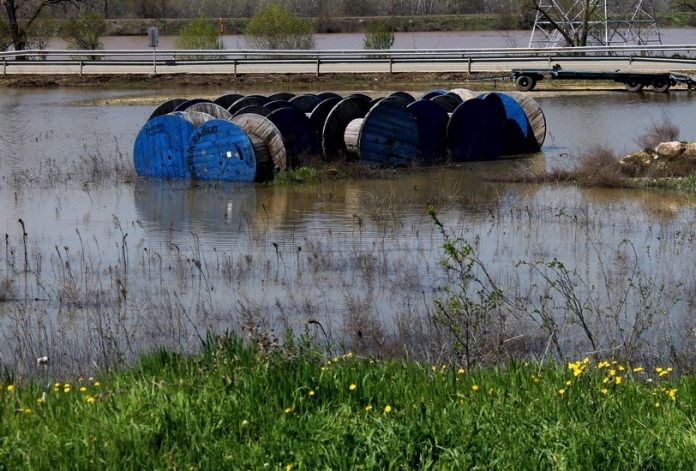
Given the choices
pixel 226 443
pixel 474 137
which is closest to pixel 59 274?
pixel 226 443

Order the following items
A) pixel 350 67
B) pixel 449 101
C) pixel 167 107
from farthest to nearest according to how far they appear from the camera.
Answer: pixel 350 67, pixel 449 101, pixel 167 107

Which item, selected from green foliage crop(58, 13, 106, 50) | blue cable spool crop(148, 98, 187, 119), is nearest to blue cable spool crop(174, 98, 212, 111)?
blue cable spool crop(148, 98, 187, 119)

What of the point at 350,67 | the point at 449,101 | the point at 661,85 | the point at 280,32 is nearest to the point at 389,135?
the point at 449,101

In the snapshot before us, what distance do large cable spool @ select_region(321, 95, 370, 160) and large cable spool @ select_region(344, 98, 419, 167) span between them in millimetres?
271

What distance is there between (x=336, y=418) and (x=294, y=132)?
14.3 m

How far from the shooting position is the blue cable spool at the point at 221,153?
744 inches

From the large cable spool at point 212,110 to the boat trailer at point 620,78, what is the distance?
834 inches

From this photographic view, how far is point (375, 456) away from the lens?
558 cm

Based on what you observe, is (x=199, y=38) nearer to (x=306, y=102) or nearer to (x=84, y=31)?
(x=84, y=31)

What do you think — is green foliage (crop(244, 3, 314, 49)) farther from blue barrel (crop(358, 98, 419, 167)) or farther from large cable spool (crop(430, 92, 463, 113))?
blue barrel (crop(358, 98, 419, 167))

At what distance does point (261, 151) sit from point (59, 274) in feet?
23.5

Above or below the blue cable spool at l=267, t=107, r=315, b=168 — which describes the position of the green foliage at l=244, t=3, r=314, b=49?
above

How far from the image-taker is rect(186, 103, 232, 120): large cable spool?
20203mm

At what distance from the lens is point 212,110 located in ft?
67.4
